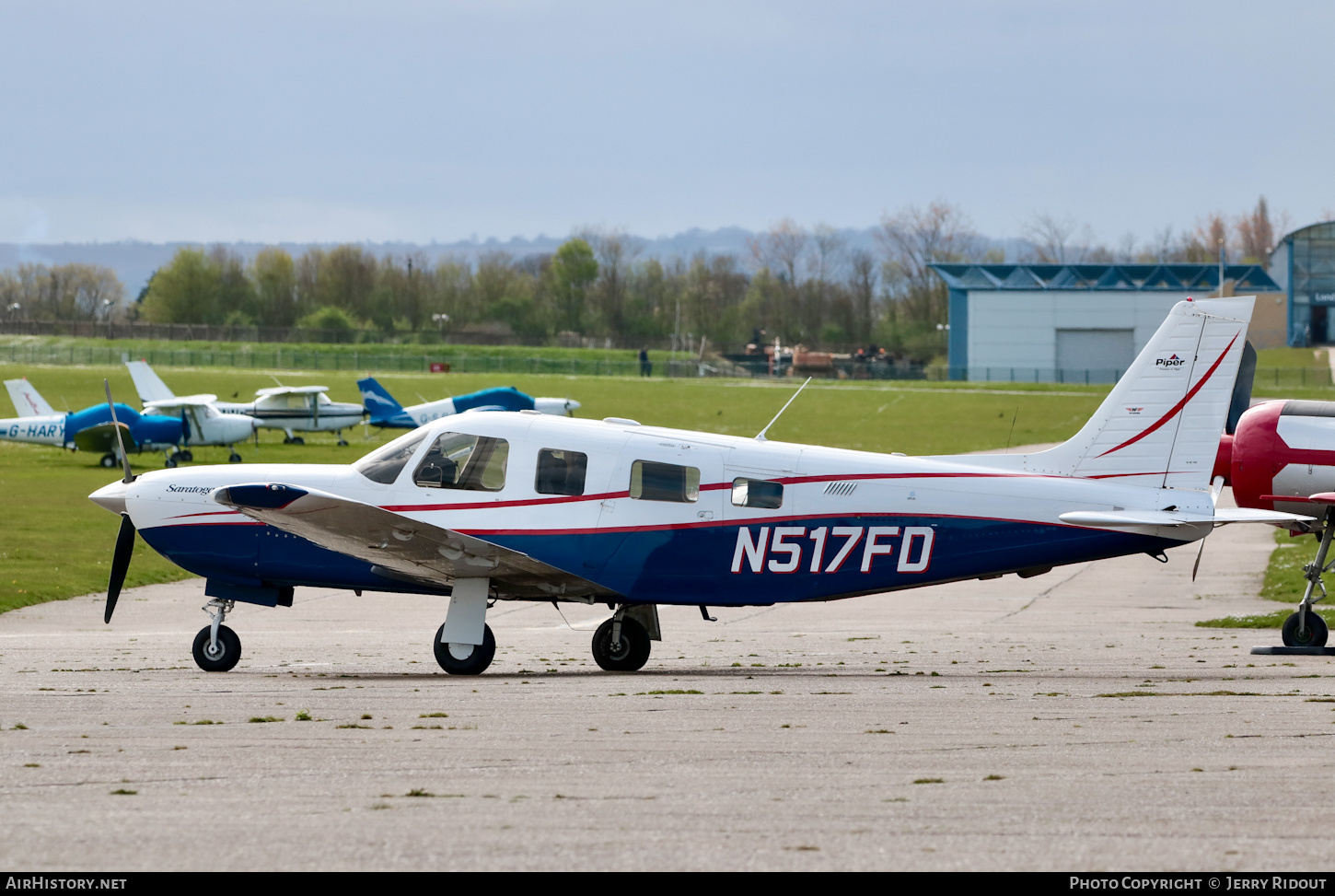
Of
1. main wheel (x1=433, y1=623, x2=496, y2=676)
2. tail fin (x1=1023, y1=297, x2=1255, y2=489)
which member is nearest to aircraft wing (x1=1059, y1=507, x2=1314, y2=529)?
tail fin (x1=1023, y1=297, x2=1255, y2=489)

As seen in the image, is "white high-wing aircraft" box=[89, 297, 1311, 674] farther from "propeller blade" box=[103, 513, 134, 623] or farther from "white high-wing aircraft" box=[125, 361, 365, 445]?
"white high-wing aircraft" box=[125, 361, 365, 445]

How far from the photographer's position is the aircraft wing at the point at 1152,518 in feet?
39.8

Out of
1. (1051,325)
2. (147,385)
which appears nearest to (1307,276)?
(1051,325)

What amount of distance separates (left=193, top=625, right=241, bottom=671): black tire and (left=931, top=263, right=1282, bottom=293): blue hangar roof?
9900cm

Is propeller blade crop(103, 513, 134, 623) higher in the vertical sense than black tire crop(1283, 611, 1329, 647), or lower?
higher

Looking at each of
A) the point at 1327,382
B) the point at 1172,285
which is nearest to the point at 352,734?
the point at 1327,382

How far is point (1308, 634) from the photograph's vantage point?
14570 mm

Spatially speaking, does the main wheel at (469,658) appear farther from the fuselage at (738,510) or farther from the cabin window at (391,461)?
the cabin window at (391,461)

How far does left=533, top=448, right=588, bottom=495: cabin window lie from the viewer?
499 inches

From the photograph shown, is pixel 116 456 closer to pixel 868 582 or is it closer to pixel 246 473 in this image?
pixel 246 473

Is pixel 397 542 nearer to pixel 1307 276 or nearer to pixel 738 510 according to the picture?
pixel 738 510

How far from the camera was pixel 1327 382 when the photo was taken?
88562 mm

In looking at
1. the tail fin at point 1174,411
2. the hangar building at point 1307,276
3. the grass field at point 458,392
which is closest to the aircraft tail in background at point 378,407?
the grass field at point 458,392

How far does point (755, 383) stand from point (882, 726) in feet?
310
